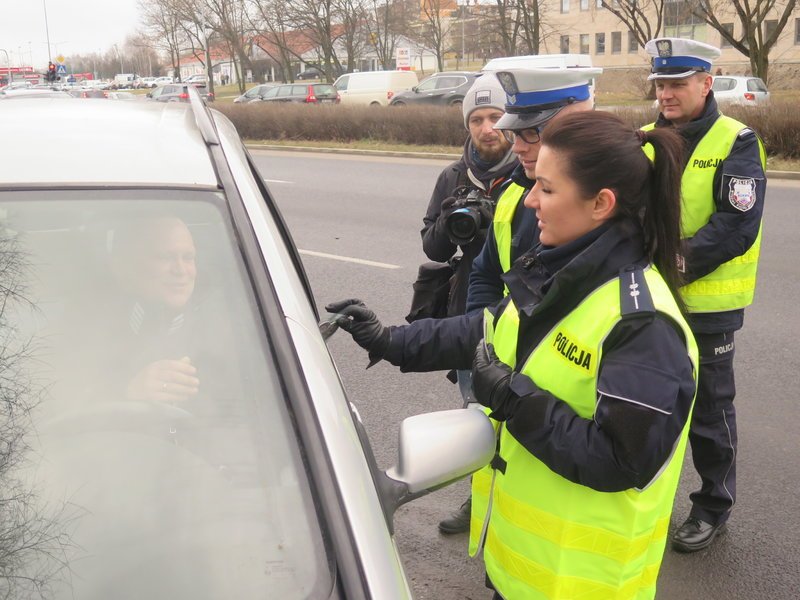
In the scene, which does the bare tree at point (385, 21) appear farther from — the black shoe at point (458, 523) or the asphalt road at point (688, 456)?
the black shoe at point (458, 523)

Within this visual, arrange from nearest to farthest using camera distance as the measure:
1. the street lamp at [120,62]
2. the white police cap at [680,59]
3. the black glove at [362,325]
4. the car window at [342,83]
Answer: the black glove at [362,325]
the white police cap at [680,59]
the car window at [342,83]
the street lamp at [120,62]

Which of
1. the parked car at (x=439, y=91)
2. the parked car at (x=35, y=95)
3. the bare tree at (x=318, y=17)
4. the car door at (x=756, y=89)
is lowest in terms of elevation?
the parked car at (x=35, y=95)

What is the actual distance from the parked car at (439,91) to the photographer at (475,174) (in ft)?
79.8

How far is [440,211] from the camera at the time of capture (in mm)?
3443

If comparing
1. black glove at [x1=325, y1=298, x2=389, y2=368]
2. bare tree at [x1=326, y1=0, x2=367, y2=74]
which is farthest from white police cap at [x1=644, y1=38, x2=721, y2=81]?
bare tree at [x1=326, y1=0, x2=367, y2=74]

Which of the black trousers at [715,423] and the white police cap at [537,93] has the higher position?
the white police cap at [537,93]

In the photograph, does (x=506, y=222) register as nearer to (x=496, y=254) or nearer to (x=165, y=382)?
(x=496, y=254)

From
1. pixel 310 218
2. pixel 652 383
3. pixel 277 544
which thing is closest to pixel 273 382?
pixel 277 544

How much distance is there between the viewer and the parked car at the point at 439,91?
27.5 meters

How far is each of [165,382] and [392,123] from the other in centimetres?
1773

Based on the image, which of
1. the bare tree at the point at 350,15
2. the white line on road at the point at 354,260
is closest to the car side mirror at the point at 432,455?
the white line on road at the point at 354,260

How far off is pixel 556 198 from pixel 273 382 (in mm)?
750

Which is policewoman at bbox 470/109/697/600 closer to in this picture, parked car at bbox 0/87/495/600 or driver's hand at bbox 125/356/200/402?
parked car at bbox 0/87/495/600

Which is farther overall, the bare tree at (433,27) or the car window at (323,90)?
the bare tree at (433,27)
